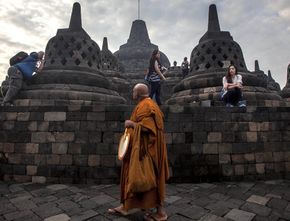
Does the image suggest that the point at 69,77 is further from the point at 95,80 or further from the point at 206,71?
the point at 206,71

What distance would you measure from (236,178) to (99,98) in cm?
469

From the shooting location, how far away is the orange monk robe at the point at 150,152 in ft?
11.1

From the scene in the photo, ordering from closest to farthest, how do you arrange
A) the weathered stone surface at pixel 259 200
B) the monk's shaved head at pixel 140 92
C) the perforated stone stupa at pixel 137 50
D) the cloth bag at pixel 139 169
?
the cloth bag at pixel 139 169, the monk's shaved head at pixel 140 92, the weathered stone surface at pixel 259 200, the perforated stone stupa at pixel 137 50

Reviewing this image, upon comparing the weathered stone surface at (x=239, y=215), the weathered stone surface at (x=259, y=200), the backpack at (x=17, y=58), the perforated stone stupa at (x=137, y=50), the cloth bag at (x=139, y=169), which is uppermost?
the perforated stone stupa at (x=137, y=50)

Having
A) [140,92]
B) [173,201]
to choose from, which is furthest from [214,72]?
[140,92]

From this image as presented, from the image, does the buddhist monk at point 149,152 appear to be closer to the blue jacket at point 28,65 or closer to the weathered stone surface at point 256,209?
the weathered stone surface at point 256,209

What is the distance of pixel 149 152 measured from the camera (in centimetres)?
341

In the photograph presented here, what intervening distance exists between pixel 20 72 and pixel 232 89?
6269 millimetres

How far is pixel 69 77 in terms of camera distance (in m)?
8.18

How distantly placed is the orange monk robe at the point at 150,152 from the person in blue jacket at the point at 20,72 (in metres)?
5.34

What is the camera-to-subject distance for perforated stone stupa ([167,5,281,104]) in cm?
883

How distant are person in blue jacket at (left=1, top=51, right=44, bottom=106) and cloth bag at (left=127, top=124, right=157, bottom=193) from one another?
549cm

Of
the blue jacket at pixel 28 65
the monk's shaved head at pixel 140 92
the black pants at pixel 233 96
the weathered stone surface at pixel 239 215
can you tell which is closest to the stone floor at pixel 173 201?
the weathered stone surface at pixel 239 215

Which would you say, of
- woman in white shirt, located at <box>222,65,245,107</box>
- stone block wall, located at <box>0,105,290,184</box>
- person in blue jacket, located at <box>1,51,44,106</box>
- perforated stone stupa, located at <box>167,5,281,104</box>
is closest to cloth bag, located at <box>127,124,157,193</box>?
stone block wall, located at <box>0,105,290,184</box>
